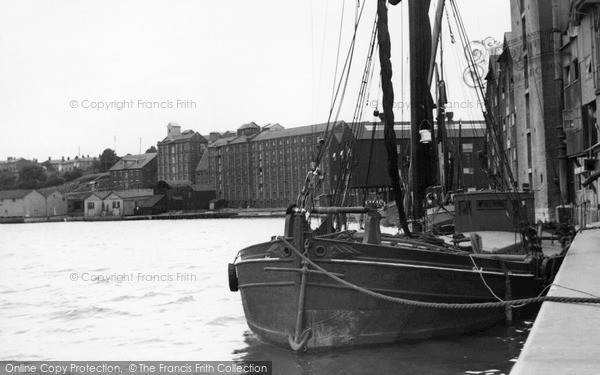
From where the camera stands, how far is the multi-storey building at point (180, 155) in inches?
6521

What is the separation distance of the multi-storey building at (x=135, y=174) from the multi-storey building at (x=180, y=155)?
5.88 metres

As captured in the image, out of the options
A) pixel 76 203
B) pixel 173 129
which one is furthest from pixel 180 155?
pixel 76 203

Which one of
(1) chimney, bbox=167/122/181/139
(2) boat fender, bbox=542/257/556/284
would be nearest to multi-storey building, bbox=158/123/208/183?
(1) chimney, bbox=167/122/181/139

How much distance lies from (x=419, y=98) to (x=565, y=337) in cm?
1094

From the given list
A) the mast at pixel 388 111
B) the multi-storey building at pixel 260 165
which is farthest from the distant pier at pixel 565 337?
the multi-storey building at pixel 260 165

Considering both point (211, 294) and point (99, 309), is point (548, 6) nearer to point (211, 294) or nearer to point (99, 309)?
point (211, 294)

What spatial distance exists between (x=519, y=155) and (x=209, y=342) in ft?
114

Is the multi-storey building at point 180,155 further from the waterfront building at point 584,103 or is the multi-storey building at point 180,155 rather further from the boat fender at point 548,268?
the boat fender at point 548,268

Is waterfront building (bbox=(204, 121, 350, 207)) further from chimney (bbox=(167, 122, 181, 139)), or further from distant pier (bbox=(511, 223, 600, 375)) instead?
distant pier (bbox=(511, 223, 600, 375))

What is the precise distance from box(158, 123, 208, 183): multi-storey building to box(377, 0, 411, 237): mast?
152465 millimetres

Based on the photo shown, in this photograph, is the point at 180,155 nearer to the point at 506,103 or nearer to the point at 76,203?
the point at 76,203

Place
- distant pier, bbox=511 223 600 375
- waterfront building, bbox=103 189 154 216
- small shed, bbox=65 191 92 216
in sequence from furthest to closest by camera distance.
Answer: small shed, bbox=65 191 92 216
waterfront building, bbox=103 189 154 216
distant pier, bbox=511 223 600 375

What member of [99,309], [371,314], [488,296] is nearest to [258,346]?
[371,314]

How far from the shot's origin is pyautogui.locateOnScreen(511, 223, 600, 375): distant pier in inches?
202
